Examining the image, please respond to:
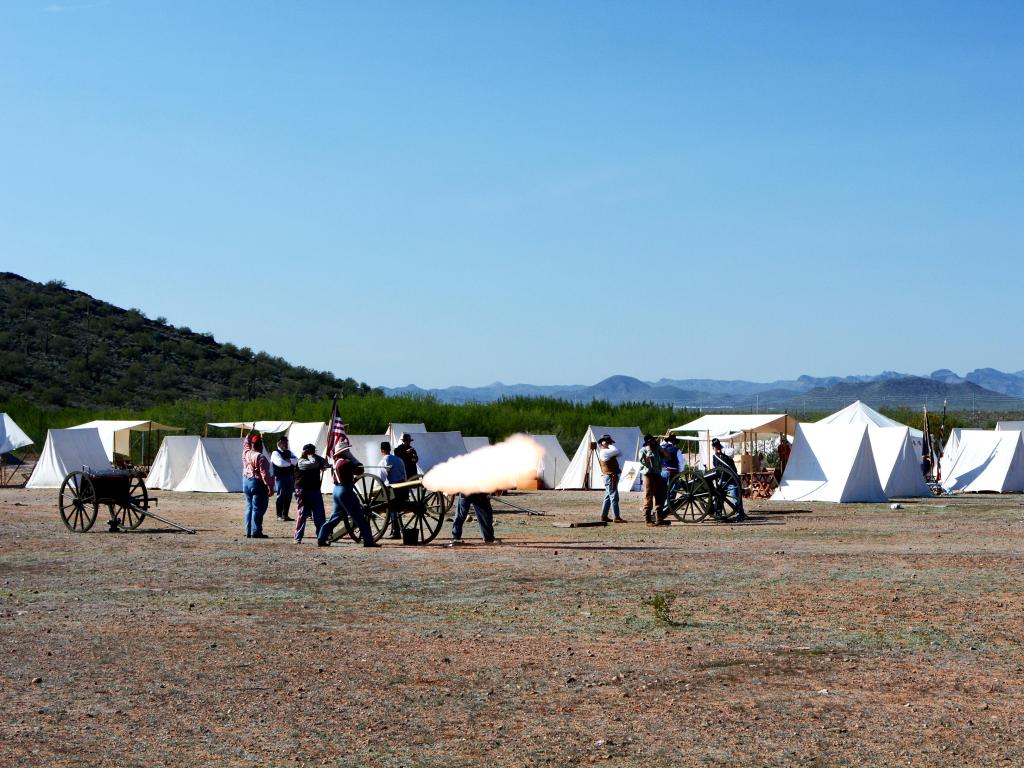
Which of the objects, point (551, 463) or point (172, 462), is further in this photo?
point (551, 463)

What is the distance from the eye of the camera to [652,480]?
2244cm

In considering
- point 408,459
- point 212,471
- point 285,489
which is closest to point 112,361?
point 212,471

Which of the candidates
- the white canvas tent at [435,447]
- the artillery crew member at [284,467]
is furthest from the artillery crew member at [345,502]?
the white canvas tent at [435,447]

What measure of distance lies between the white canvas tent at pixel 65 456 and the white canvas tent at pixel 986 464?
2262cm

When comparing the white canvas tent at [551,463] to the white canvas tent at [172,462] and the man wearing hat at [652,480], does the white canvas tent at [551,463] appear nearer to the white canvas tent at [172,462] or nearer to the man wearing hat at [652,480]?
the white canvas tent at [172,462]

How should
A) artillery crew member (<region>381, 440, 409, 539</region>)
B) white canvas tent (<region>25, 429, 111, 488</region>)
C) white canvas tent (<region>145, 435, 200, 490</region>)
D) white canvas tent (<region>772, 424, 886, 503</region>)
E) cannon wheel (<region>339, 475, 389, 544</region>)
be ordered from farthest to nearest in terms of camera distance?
1. white canvas tent (<region>25, 429, 111, 488</region>)
2. white canvas tent (<region>145, 435, 200, 490</region>)
3. white canvas tent (<region>772, 424, 886, 503</region>)
4. artillery crew member (<region>381, 440, 409, 539</region>)
5. cannon wheel (<region>339, 475, 389, 544</region>)

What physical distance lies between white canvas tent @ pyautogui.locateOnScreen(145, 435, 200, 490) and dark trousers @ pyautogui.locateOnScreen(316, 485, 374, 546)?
17.1 m

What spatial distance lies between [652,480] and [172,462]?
52.1 feet

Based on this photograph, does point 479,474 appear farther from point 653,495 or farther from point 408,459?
point 653,495

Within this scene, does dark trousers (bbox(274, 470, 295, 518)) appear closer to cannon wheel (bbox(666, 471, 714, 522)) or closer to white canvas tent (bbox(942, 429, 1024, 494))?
cannon wheel (bbox(666, 471, 714, 522))

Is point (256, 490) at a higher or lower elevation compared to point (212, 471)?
lower

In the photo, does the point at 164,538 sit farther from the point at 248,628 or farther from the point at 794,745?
the point at 794,745

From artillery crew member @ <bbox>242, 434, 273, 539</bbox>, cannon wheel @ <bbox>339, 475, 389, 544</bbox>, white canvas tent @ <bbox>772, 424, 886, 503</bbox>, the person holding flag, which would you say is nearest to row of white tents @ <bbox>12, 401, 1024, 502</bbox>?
white canvas tent @ <bbox>772, 424, 886, 503</bbox>

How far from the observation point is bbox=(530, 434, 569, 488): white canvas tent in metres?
36.5
